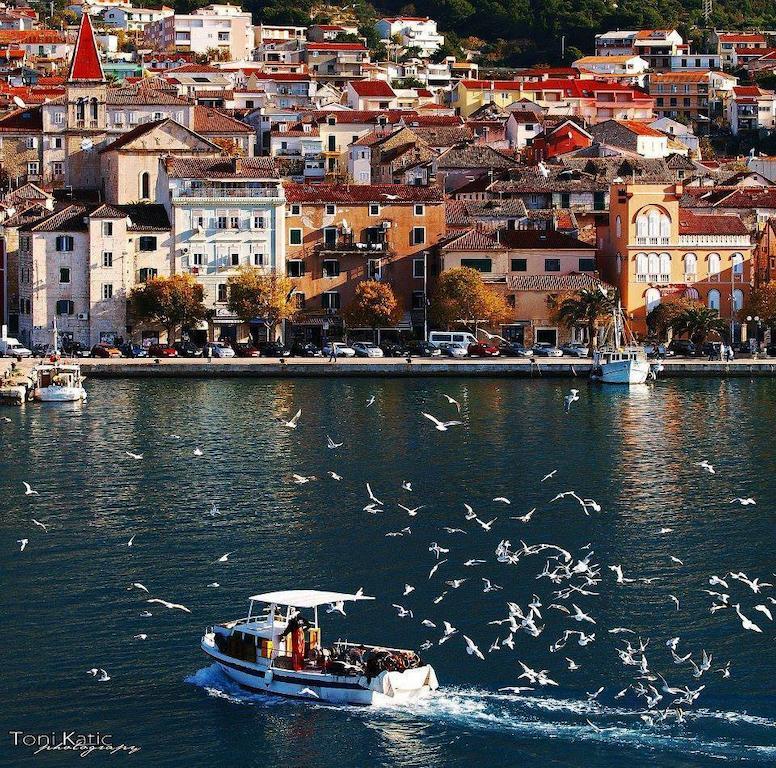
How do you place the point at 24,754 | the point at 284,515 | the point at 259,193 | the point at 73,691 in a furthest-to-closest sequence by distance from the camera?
the point at 259,193 < the point at 284,515 < the point at 73,691 < the point at 24,754

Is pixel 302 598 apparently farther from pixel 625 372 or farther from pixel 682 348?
pixel 682 348

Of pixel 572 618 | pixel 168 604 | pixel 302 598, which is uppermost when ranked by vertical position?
pixel 302 598

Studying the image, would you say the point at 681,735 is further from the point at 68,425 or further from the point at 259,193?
the point at 259,193

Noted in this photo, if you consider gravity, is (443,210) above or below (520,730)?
above

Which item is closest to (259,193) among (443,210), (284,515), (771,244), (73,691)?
(443,210)

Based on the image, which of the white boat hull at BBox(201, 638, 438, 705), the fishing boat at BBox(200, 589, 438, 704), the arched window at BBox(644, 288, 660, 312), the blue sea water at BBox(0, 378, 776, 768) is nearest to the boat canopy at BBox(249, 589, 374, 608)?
the fishing boat at BBox(200, 589, 438, 704)

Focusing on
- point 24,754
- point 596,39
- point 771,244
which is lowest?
point 24,754

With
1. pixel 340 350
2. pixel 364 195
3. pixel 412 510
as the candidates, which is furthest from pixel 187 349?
pixel 412 510
